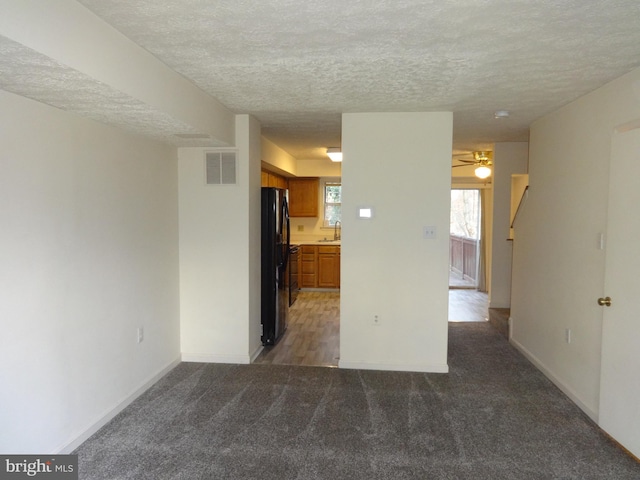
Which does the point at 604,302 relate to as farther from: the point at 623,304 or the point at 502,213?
the point at 502,213

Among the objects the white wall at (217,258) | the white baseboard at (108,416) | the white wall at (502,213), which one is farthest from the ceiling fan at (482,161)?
the white baseboard at (108,416)

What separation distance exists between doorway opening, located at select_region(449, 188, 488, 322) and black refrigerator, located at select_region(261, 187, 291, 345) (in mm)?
2539

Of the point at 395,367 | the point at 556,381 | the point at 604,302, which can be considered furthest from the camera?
the point at 395,367

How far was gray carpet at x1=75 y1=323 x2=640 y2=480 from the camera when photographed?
235 centimetres

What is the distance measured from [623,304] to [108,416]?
137 inches

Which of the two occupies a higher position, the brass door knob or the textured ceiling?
the textured ceiling

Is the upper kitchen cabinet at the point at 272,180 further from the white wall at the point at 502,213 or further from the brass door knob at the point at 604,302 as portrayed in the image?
the brass door knob at the point at 604,302

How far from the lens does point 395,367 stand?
12.6 ft

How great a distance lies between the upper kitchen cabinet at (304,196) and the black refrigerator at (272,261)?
2.94 metres

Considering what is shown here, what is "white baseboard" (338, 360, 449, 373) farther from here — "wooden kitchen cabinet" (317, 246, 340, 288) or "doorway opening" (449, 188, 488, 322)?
"wooden kitchen cabinet" (317, 246, 340, 288)

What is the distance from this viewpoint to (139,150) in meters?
3.26

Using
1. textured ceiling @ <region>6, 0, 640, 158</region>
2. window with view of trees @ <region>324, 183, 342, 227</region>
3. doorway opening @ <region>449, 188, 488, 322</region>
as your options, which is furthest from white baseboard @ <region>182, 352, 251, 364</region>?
window with view of trees @ <region>324, 183, 342, 227</region>

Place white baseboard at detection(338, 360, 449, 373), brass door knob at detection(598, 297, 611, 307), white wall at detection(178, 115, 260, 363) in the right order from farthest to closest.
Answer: white wall at detection(178, 115, 260, 363)
white baseboard at detection(338, 360, 449, 373)
brass door knob at detection(598, 297, 611, 307)

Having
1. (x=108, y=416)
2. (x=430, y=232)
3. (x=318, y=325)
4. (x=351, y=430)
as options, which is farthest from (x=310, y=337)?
(x=108, y=416)
